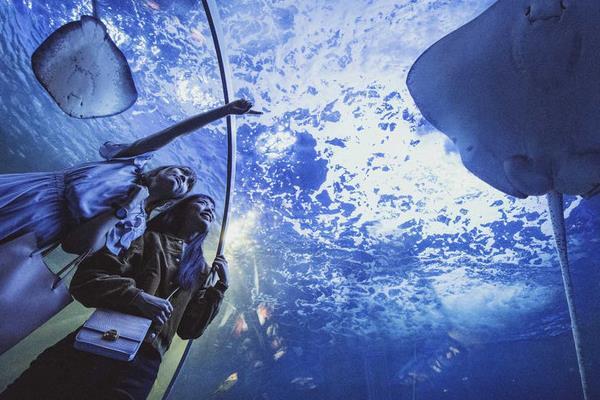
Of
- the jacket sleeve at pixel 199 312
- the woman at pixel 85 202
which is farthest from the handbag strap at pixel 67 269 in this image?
the jacket sleeve at pixel 199 312

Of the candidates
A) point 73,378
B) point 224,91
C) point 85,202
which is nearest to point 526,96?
point 224,91

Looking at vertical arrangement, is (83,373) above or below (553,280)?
below

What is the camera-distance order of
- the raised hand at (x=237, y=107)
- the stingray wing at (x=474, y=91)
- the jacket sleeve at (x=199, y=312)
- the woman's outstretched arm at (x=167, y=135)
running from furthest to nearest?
1. the stingray wing at (x=474, y=91)
2. the raised hand at (x=237, y=107)
3. the jacket sleeve at (x=199, y=312)
4. the woman's outstretched arm at (x=167, y=135)

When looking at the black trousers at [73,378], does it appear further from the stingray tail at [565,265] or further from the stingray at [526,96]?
the stingray at [526,96]

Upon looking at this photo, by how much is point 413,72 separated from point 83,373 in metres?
3.66

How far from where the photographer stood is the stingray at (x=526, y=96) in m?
2.24

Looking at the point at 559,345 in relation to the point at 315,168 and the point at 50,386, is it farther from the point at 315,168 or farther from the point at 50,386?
the point at 50,386

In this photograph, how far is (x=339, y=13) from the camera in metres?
4.18

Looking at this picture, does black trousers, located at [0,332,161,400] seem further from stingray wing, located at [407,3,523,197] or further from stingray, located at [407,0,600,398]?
stingray wing, located at [407,3,523,197]

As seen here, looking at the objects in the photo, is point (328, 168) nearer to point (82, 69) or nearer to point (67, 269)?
point (82, 69)

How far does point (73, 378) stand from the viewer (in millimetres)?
1253

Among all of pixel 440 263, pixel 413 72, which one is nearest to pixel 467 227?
pixel 440 263

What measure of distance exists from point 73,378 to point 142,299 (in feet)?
1.32

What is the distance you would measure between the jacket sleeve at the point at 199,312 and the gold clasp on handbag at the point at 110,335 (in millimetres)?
749
